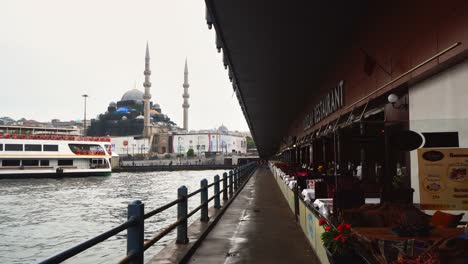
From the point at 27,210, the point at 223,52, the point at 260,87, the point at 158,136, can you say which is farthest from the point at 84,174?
the point at 158,136

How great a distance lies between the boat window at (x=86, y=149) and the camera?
72438 millimetres

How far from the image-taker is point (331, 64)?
628 inches

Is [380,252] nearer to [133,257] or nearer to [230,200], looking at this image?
[133,257]

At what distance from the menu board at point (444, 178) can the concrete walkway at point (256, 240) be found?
2362 millimetres

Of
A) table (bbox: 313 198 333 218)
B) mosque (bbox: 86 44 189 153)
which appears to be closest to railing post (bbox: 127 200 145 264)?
table (bbox: 313 198 333 218)

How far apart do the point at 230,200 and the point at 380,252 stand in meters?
12.9

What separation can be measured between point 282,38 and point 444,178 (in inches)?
339

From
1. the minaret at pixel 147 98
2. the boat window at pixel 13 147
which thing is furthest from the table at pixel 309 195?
the minaret at pixel 147 98

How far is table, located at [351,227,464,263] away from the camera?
3.87m

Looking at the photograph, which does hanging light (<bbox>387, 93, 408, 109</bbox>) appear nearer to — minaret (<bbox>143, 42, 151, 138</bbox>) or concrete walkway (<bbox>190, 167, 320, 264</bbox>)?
concrete walkway (<bbox>190, 167, 320, 264</bbox>)

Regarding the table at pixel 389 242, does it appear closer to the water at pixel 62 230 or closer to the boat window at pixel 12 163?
the water at pixel 62 230

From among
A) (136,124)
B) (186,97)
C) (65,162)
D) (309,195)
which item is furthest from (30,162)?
(186,97)

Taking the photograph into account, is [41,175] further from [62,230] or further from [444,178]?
[444,178]

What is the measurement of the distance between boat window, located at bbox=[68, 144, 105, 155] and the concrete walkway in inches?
2535
